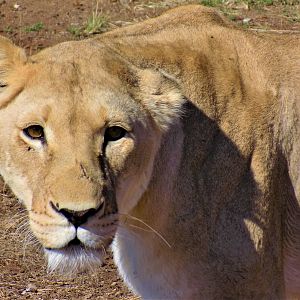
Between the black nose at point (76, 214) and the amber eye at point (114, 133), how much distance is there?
10.7 inches

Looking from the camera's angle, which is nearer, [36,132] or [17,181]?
[36,132]

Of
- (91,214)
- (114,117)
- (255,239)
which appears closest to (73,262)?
(91,214)

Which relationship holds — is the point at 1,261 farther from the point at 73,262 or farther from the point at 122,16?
the point at 122,16

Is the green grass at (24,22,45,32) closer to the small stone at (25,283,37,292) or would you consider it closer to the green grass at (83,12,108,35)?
the green grass at (83,12,108,35)

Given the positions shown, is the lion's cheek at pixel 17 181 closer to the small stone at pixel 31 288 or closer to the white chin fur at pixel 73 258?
the white chin fur at pixel 73 258

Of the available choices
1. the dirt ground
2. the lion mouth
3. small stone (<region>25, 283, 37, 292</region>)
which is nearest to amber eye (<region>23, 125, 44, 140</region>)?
the lion mouth

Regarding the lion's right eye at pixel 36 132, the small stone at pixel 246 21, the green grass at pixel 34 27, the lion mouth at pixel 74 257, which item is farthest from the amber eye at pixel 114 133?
the small stone at pixel 246 21

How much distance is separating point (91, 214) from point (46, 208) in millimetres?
141

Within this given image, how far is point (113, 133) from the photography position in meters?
3.32

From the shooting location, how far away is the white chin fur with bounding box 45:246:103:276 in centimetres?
324

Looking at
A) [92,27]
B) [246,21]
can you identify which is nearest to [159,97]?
[92,27]

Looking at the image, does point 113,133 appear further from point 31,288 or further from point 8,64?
point 31,288

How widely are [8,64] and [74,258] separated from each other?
2.30 ft

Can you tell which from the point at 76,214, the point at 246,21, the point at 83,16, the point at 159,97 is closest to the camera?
the point at 76,214
